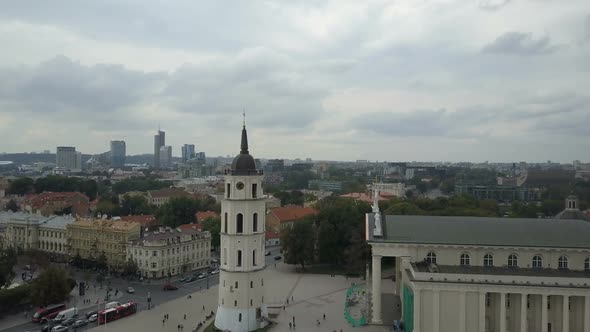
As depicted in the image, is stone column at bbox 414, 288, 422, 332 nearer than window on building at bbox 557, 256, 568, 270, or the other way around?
stone column at bbox 414, 288, 422, 332

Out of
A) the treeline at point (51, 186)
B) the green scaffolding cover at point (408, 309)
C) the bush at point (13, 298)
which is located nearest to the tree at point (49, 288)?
the bush at point (13, 298)

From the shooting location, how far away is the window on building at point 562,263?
1576 inches

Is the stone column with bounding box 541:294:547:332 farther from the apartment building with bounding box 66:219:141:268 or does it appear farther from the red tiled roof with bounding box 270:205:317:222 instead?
the red tiled roof with bounding box 270:205:317:222

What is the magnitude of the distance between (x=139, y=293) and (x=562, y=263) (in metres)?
44.4

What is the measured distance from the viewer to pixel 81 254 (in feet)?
252

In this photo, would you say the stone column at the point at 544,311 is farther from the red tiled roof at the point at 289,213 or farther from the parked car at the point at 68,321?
the red tiled roof at the point at 289,213

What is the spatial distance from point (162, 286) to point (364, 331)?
101 feet

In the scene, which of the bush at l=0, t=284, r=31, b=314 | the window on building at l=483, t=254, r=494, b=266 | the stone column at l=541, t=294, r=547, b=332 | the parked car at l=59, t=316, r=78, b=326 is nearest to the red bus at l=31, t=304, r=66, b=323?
the parked car at l=59, t=316, r=78, b=326

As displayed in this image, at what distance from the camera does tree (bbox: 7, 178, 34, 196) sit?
14312 cm

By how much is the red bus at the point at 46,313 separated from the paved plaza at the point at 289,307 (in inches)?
263

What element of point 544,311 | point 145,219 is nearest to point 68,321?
point 544,311

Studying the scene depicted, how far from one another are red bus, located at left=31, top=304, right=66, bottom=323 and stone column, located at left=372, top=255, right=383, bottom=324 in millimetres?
30976

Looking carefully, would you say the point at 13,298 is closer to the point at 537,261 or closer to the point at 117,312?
the point at 117,312

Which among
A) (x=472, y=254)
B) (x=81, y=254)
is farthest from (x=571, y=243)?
(x=81, y=254)
